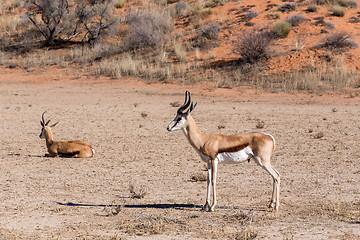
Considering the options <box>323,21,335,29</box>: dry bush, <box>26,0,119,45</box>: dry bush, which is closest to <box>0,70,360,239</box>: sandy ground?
<box>323,21,335,29</box>: dry bush

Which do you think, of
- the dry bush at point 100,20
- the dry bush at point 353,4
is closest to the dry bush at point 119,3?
the dry bush at point 100,20

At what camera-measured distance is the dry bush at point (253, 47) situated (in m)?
26.2

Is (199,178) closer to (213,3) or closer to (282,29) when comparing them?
→ (282,29)

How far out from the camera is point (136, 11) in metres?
36.5

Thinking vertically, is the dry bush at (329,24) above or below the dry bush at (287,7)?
below

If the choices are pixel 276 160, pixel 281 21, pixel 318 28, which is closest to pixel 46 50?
pixel 281 21

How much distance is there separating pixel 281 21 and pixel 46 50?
1579cm

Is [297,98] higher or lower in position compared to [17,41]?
lower

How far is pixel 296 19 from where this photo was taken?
30062 millimetres

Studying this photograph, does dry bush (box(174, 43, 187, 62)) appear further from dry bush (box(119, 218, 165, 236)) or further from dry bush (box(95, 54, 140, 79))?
dry bush (box(119, 218, 165, 236))

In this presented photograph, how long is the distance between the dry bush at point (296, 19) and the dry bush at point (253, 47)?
152 inches

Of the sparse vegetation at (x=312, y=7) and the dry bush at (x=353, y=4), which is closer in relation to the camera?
the sparse vegetation at (x=312, y=7)

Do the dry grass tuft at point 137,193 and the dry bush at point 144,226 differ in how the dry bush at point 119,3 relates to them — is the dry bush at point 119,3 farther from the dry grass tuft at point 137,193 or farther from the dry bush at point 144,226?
the dry bush at point 144,226

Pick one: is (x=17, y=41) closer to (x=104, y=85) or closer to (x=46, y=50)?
(x=46, y=50)
